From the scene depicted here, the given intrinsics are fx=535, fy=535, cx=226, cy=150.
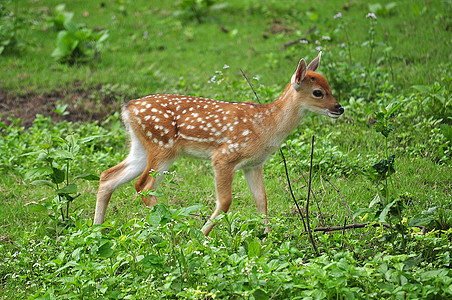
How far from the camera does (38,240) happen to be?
4.92 m

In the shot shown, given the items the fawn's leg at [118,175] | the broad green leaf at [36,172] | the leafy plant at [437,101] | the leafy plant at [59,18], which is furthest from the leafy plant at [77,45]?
the leafy plant at [437,101]

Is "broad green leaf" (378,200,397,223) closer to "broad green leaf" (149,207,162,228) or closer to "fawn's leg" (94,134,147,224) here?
"broad green leaf" (149,207,162,228)

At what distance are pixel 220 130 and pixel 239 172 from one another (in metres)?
1.68

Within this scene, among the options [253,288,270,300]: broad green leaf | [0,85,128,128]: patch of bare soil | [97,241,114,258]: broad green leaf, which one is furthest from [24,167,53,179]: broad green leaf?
[0,85,128,128]: patch of bare soil

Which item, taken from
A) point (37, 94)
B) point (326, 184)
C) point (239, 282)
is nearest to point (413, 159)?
point (326, 184)

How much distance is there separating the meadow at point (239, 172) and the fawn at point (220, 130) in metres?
0.41

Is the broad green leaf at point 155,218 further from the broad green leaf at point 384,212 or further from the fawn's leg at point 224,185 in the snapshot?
the broad green leaf at point 384,212

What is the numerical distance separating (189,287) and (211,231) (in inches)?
42.3

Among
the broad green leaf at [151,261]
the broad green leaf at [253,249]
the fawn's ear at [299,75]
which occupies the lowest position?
the broad green leaf at [253,249]

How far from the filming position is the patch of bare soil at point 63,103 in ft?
27.2

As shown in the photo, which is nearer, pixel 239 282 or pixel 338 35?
pixel 239 282

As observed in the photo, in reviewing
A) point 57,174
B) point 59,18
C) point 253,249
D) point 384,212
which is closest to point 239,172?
point 57,174

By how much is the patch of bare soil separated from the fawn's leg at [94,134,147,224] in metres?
2.93

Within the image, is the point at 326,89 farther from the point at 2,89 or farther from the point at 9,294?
the point at 2,89
